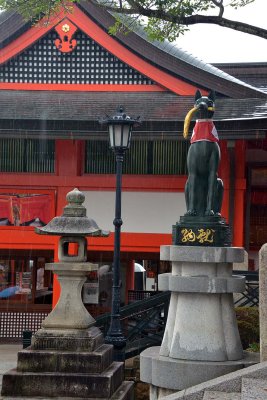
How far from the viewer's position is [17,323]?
17781 mm

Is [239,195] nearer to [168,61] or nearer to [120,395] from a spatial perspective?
[168,61]

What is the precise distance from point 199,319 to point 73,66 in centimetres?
923

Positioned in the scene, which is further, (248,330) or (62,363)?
(248,330)

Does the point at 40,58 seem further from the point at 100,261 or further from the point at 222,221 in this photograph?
the point at 222,221

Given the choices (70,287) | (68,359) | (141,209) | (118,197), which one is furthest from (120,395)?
(141,209)

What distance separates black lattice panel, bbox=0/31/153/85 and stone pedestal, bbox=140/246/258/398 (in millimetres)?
8399

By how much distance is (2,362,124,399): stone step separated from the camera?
955 centimetres

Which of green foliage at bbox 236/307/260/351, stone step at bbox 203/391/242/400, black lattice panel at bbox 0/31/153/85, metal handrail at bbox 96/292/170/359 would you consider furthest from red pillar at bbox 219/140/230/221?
stone step at bbox 203/391/242/400

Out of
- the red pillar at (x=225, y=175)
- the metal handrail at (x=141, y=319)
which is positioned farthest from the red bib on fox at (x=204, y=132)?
the red pillar at (x=225, y=175)

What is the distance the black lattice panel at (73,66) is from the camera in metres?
17.0

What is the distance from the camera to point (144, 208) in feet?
54.6

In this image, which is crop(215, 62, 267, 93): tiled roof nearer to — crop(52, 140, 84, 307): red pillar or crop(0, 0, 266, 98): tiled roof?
crop(0, 0, 266, 98): tiled roof

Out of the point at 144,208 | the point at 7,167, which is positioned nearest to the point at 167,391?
the point at 144,208

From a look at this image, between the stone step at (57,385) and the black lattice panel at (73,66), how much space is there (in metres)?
8.97
